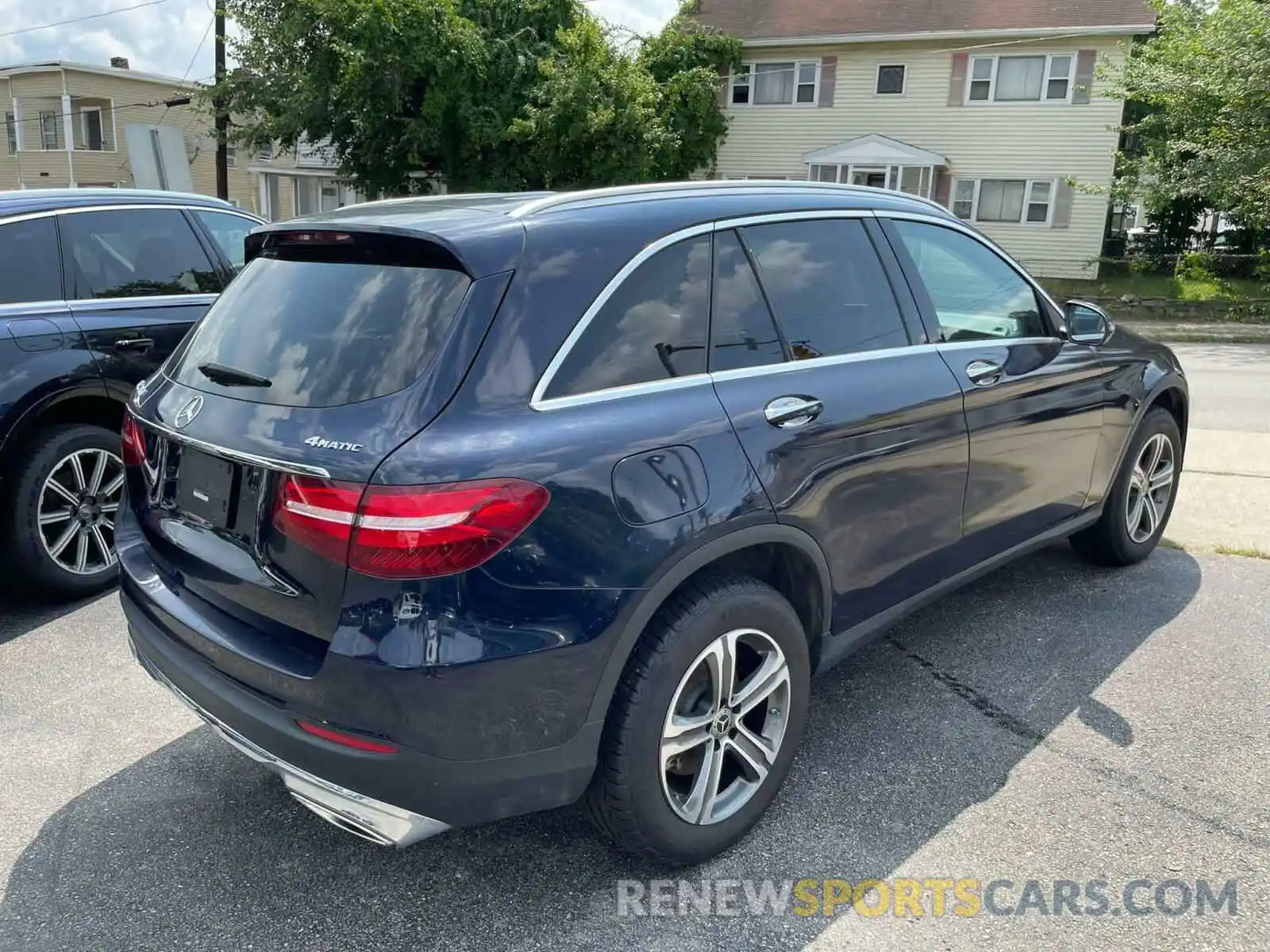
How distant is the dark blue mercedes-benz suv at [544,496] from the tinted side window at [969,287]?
0.19m

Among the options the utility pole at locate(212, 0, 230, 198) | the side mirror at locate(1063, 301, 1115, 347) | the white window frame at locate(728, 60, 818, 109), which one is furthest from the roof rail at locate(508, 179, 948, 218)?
the white window frame at locate(728, 60, 818, 109)

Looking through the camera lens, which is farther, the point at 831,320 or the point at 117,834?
the point at 831,320

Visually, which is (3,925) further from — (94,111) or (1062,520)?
(94,111)

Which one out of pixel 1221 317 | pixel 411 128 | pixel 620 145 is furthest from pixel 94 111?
pixel 1221 317

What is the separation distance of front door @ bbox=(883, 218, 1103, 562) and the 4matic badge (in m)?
2.09

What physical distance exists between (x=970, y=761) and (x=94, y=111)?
40.7 meters

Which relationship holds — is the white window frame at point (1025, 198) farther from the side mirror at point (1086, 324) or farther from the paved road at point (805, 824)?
the paved road at point (805, 824)

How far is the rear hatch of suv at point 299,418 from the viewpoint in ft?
7.25

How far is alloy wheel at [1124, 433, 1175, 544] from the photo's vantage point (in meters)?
4.70

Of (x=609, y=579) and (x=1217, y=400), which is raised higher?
(x=609, y=579)

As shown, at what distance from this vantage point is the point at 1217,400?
33.7ft

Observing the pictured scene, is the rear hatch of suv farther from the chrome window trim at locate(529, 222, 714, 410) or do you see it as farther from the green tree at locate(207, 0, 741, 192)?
the green tree at locate(207, 0, 741, 192)

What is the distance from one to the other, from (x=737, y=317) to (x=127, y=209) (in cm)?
362

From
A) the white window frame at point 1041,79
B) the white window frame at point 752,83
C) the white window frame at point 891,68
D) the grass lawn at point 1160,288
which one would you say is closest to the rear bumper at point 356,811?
the grass lawn at point 1160,288
